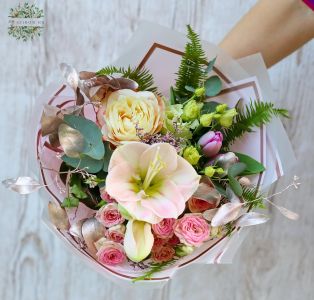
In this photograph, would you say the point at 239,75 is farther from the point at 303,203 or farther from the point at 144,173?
the point at 303,203

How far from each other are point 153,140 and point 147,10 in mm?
509

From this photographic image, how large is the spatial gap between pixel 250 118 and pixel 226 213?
5.1 inches

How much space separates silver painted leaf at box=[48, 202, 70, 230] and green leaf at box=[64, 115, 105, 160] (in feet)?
0.29

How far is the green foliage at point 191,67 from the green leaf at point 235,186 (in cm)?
13

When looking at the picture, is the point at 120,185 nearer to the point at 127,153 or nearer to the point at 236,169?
the point at 127,153

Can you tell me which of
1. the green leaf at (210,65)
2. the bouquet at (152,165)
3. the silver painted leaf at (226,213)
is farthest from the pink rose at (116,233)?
the green leaf at (210,65)

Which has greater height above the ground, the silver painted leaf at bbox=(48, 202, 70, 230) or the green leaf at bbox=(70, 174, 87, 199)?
the green leaf at bbox=(70, 174, 87, 199)

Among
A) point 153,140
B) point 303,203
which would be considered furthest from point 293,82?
point 153,140

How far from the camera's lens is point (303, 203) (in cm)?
94

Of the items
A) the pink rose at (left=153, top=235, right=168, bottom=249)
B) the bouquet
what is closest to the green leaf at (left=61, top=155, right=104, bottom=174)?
the bouquet

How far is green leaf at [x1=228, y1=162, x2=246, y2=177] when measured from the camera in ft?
1.85

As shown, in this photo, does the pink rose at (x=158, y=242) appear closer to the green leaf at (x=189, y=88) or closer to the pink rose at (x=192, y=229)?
the pink rose at (x=192, y=229)

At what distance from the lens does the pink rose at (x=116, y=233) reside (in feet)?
1.86

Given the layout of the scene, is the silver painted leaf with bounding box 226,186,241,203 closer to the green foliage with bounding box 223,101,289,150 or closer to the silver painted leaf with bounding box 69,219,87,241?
the green foliage with bounding box 223,101,289,150
